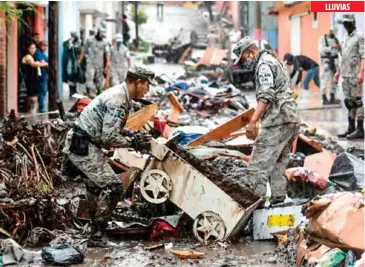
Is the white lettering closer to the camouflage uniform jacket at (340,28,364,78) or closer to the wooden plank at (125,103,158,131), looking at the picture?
the wooden plank at (125,103,158,131)

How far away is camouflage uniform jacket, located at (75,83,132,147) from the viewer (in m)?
7.14

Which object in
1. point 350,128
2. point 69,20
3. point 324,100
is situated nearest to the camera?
A: point 350,128

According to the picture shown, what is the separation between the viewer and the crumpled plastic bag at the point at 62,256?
6.59m

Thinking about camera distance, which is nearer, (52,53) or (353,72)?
(353,72)

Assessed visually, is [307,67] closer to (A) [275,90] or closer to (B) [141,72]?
(A) [275,90]

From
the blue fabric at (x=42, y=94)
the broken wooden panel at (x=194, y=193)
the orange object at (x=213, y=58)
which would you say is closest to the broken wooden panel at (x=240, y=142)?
the broken wooden panel at (x=194, y=193)

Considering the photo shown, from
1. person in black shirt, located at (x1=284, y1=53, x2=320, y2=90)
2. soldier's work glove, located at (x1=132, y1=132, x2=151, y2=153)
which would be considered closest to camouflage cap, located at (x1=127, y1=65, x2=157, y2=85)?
soldier's work glove, located at (x1=132, y1=132, x2=151, y2=153)

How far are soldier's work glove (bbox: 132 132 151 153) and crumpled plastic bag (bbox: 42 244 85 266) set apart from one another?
1.05m

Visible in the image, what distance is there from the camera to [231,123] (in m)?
9.84

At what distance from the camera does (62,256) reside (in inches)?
261

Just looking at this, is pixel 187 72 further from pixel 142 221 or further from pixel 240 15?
pixel 142 221

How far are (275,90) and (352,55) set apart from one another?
6709 mm

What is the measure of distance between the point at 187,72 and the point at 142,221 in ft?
90.1

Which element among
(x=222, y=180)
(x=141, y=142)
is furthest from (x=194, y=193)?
(x=141, y=142)
